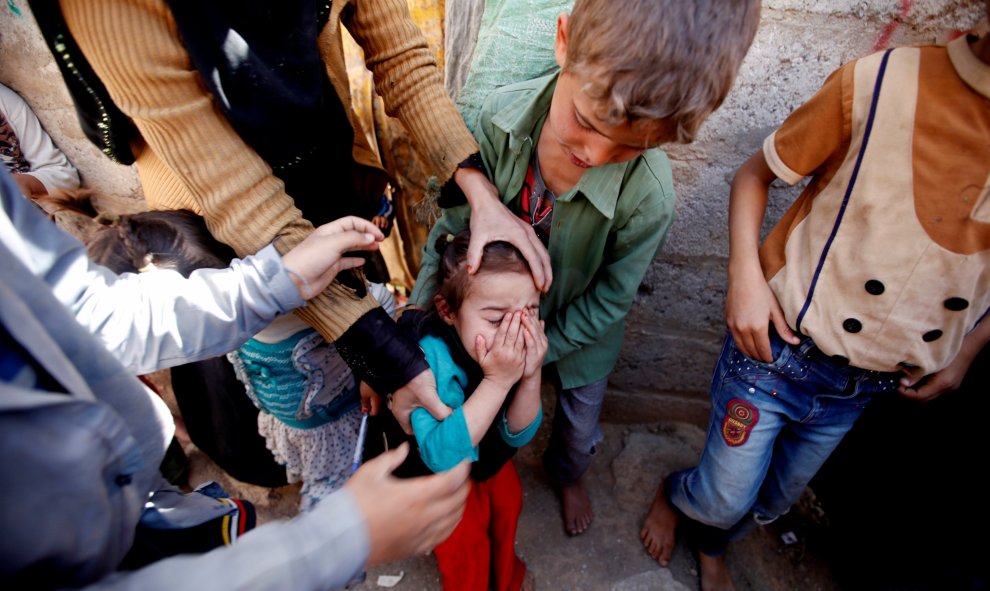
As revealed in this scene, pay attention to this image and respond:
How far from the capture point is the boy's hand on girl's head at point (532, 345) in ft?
4.25

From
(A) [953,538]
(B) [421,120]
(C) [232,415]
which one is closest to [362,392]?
(C) [232,415]

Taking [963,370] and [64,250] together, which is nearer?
[64,250]

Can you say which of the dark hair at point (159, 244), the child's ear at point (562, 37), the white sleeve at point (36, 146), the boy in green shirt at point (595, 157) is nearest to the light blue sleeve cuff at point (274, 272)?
the dark hair at point (159, 244)

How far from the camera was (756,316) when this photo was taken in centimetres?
132

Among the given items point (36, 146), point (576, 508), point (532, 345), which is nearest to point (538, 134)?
point (532, 345)

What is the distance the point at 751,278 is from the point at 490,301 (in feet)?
2.43

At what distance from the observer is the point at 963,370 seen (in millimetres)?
1279

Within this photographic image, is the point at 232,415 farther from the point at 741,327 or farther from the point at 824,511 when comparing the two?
the point at 824,511

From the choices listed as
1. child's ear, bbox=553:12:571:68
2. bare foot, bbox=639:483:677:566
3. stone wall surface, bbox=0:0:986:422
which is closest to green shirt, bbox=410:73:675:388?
child's ear, bbox=553:12:571:68

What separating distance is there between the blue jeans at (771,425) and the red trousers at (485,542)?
674 millimetres

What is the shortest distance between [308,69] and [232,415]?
1.40m

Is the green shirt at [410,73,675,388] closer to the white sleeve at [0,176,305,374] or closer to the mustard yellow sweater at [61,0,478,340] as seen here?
the mustard yellow sweater at [61,0,478,340]

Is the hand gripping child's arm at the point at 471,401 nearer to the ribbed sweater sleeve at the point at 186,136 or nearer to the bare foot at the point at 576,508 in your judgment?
the ribbed sweater sleeve at the point at 186,136

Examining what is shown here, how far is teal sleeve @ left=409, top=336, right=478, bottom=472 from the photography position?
3.92 ft
